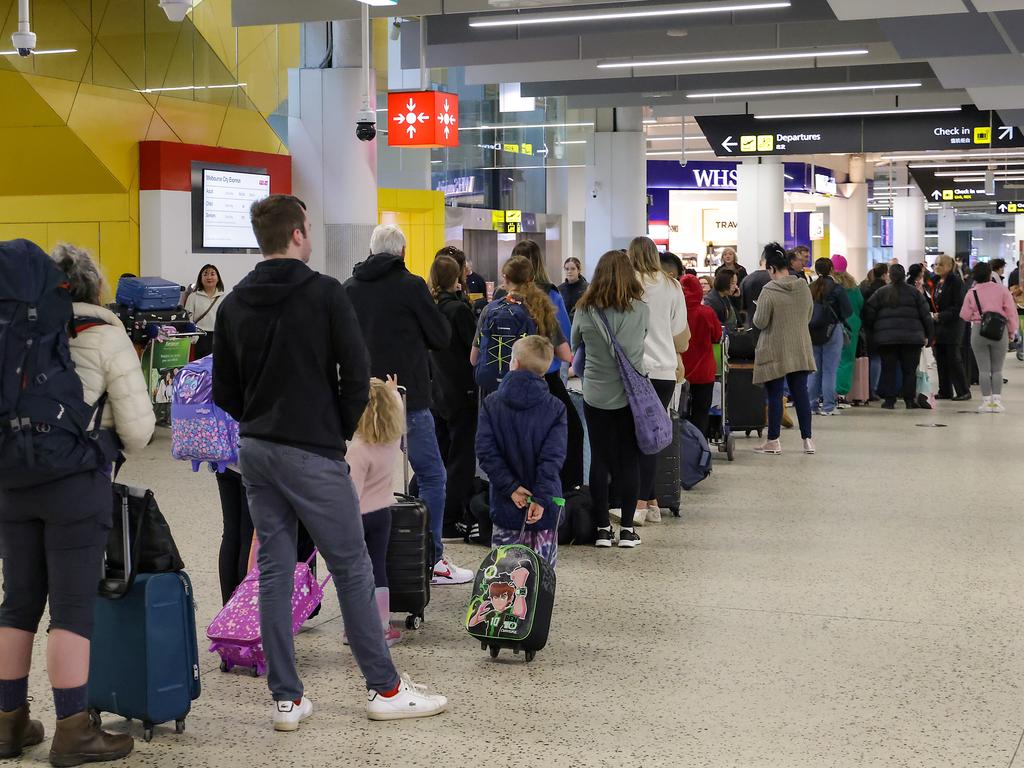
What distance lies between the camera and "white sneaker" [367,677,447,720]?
3.95m

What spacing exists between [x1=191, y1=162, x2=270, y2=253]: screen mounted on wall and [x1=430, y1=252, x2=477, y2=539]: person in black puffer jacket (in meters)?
6.41

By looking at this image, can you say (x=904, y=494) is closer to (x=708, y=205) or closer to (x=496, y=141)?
(x=496, y=141)

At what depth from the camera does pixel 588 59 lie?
1494 cm

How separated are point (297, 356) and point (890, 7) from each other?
807 centimetres

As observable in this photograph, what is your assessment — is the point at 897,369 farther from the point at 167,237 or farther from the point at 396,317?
the point at 396,317

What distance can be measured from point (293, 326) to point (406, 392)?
5.89ft

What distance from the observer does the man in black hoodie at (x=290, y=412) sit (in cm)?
365

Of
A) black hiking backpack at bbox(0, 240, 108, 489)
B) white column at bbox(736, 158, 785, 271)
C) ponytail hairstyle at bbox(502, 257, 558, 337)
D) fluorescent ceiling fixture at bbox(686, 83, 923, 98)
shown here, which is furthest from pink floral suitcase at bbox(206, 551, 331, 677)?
white column at bbox(736, 158, 785, 271)

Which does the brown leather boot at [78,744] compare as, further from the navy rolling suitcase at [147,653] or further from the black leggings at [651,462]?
the black leggings at [651,462]

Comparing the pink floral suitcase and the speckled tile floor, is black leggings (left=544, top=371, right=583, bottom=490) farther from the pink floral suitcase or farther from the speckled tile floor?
the pink floral suitcase

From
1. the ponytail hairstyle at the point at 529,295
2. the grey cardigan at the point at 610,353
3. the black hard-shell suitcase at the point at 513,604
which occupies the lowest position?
the black hard-shell suitcase at the point at 513,604

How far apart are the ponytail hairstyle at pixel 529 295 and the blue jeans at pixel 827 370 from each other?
276 inches

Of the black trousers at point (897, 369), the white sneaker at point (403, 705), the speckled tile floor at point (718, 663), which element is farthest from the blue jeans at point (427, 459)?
the black trousers at point (897, 369)

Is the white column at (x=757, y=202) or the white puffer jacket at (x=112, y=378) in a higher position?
the white column at (x=757, y=202)
